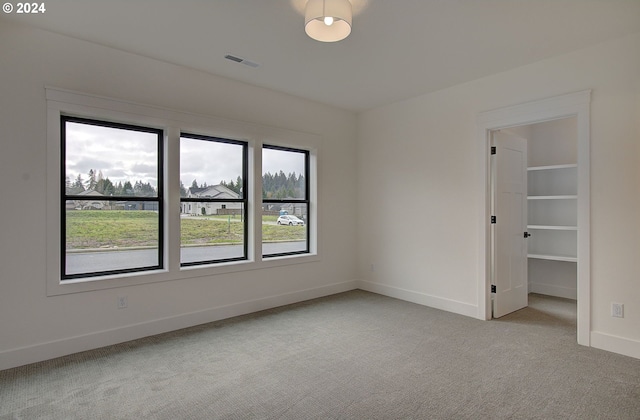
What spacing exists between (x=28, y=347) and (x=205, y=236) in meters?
1.82

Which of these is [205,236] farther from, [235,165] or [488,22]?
[488,22]

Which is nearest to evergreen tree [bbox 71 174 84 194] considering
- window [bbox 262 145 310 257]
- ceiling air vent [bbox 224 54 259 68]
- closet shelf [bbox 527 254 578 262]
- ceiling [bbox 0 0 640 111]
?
ceiling [bbox 0 0 640 111]

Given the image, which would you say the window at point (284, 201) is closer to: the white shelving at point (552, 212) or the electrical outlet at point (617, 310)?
the white shelving at point (552, 212)

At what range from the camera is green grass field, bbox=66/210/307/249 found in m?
3.30

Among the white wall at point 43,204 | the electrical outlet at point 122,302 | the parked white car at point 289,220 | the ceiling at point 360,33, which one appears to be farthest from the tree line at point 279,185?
the electrical outlet at point 122,302

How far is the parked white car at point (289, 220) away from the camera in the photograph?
4855mm

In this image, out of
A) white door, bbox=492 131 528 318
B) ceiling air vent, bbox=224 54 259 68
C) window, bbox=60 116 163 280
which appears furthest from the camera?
white door, bbox=492 131 528 318

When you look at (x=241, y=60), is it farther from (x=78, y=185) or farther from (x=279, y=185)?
(x=78, y=185)

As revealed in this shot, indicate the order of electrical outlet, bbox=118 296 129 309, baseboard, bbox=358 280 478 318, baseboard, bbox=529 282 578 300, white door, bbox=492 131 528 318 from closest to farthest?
electrical outlet, bbox=118 296 129 309, white door, bbox=492 131 528 318, baseboard, bbox=358 280 478 318, baseboard, bbox=529 282 578 300

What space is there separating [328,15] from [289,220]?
9.84 feet

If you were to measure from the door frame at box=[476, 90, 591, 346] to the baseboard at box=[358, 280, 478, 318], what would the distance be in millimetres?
158

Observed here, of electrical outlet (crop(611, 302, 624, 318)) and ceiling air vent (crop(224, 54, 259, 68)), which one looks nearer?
electrical outlet (crop(611, 302, 624, 318))

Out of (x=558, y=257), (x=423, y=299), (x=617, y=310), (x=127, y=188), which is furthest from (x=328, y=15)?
(x=558, y=257)

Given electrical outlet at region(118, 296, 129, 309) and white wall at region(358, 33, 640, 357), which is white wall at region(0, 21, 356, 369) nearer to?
electrical outlet at region(118, 296, 129, 309)
